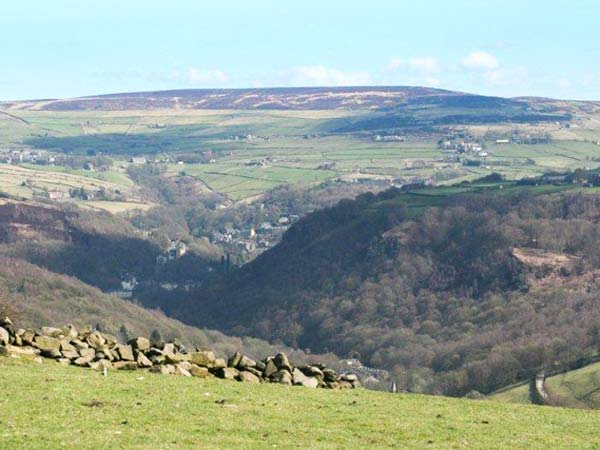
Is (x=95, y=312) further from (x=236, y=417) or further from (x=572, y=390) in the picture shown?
(x=236, y=417)

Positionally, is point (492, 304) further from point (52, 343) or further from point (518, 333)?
point (52, 343)

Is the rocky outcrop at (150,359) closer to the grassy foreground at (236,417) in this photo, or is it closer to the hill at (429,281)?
the grassy foreground at (236,417)

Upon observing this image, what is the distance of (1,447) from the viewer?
20.8 meters

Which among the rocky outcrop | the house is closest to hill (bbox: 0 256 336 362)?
the house

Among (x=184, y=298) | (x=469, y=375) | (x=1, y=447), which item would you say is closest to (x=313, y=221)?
(x=184, y=298)

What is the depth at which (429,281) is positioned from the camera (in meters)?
152

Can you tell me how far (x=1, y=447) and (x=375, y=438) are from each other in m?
8.04

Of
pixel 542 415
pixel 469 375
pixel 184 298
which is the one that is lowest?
pixel 184 298

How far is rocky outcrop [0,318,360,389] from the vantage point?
102ft

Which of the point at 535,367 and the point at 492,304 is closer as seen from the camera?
the point at 535,367

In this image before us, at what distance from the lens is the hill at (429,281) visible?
376ft

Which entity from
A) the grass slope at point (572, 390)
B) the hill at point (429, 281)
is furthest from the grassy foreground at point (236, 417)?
the hill at point (429, 281)

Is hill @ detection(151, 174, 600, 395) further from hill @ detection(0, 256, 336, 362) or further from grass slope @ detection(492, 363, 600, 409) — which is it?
grass slope @ detection(492, 363, 600, 409)

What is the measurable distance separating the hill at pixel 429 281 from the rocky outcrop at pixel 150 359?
6357 centimetres
